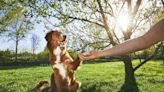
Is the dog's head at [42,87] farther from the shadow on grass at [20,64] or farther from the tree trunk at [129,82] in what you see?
the shadow on grass at [20,64]

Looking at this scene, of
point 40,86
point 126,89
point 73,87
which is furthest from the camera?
point 126,89

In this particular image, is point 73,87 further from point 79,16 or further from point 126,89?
point 79,16

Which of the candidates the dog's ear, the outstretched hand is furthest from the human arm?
the dog's ear

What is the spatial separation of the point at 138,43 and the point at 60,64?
0.64 metres

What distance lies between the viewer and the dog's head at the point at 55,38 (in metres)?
2.84

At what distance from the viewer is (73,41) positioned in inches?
964

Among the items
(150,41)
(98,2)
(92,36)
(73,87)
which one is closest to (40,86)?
(73,87)

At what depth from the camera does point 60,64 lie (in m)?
2.86

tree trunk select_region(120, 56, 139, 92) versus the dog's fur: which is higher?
the dog's fur

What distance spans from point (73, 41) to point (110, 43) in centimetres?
251

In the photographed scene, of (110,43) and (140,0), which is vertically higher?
(140,0)

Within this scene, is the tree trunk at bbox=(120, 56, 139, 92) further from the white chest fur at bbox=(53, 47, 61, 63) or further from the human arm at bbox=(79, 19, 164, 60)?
the human arm at bbox=(79, 19, 164, 60)

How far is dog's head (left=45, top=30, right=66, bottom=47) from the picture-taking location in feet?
9.32

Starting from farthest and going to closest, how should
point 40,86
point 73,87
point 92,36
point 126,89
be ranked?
point 92,36 < point 126,89 < point 40,86 < point 73,87
